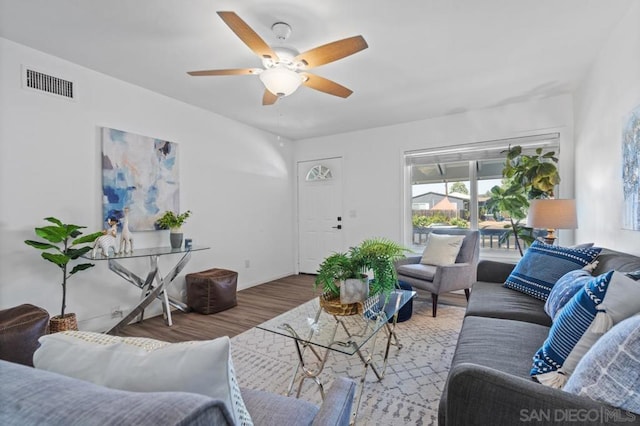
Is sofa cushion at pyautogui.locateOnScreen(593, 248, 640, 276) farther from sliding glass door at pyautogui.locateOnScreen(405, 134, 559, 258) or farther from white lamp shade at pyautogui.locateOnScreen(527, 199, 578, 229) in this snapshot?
sliding glass door at pyautogui.locateOnScreen(405, 134, 559, 258)

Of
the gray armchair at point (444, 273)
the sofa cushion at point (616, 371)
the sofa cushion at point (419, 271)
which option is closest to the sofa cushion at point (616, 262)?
the sofa cushion at point (616, 371)

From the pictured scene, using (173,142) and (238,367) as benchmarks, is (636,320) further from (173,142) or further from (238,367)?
(173,142)

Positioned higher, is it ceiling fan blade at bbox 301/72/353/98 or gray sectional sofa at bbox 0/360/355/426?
ceiling fan blade at bbox 301/72/353/98

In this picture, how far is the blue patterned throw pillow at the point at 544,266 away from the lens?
2.04 m

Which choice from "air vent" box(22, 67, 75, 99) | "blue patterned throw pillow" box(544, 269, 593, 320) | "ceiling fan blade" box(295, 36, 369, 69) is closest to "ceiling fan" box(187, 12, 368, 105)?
"ceiling fan blade" box(295, 36, 369, 69)

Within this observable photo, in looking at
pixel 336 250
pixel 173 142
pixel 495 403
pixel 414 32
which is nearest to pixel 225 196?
pixel 173 142

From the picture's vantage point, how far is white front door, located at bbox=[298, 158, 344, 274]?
5109 millimetres

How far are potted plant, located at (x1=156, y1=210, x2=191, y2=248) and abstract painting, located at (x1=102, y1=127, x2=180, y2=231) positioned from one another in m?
0.07

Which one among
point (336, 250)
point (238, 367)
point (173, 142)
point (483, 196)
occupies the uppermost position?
point (173, 142)

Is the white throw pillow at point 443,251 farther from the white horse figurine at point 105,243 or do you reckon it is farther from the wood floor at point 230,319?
the white horse figurine at point 105,243

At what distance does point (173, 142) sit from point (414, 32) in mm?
2744

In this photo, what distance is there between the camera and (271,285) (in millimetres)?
4645

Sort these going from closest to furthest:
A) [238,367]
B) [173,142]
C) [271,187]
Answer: [238,367] → [173,142] → [271,187]

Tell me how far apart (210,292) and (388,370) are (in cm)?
207
